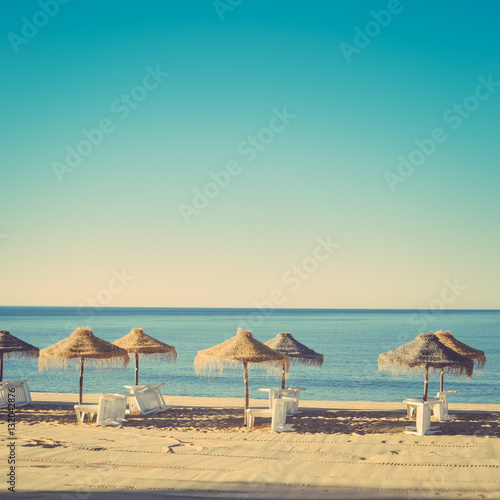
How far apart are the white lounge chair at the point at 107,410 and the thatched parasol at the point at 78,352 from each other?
3.39 ft

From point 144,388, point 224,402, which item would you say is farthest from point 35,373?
point 144,388

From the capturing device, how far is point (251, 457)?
938 centimetres

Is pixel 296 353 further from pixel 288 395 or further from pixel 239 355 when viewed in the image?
pixel 239 355

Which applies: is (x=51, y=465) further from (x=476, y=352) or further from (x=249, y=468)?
(x=476, y=352)

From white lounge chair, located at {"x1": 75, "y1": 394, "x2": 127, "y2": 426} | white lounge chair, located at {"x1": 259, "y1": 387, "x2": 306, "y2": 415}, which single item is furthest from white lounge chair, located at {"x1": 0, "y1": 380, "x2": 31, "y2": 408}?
white lounge chair, located at {"x1": 259, "y1": 387, "x2": 306, "y2": 415}

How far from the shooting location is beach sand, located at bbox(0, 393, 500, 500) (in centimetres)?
749

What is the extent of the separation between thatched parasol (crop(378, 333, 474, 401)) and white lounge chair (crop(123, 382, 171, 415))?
232 inches

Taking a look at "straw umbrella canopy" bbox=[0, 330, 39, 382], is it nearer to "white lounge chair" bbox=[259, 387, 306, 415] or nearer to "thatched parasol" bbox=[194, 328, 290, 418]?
"thatched parasol" bbox=[194, 328, 290, 418]

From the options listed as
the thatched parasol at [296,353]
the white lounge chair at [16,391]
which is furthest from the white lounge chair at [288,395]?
the white lounge chair at [16,391]

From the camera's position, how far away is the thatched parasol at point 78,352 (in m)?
12.9

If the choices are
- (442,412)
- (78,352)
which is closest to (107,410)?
(78,352)

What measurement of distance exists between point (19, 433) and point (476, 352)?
11.5 m

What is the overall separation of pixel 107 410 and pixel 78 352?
1.57 meters

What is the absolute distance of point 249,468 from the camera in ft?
28.3
